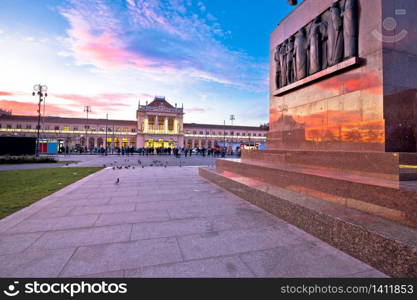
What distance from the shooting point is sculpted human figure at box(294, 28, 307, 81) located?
678 cm

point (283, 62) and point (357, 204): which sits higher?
point (283, 62)

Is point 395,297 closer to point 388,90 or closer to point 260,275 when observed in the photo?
point 260,275

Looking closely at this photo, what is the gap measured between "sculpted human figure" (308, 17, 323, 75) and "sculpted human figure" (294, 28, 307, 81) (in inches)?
18.0

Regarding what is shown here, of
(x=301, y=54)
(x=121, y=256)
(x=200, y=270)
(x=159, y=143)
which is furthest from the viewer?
(x=159, y=143)

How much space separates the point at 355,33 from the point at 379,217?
4.85 meters

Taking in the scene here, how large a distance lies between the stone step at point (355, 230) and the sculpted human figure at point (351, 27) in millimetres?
4113

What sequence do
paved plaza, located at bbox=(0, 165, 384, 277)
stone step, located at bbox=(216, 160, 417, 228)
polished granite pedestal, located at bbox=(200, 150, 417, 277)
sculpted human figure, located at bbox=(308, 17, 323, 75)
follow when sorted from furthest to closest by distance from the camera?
sculpted human figure, located at bbox=(308, 17, 323, 75) → stone step, located at bbox=(216, 160, 417, 228) → paved plaza, located at bbox=(0, 165, 384, 277) → polished granite pedestal, located at bbox=(200, 150, 417, 277)

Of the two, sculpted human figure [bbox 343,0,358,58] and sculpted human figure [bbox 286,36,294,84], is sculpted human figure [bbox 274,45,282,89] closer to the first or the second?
sculpted human figure [bbox 286,36,294,84]

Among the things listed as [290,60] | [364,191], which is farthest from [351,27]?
[364,191]

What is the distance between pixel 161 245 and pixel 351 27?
665 centimetres

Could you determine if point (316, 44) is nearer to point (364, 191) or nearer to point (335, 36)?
point (335, 36)

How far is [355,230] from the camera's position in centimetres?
232

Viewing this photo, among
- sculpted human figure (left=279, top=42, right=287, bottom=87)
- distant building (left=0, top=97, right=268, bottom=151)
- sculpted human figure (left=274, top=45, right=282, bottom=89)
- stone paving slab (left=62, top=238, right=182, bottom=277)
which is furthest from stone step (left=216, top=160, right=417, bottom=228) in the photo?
distant building (left=0, top=97, right=268, bottom=151)

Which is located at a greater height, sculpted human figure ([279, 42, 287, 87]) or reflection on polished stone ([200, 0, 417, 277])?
sculpted human figure ([279, 42, 287, 87])
